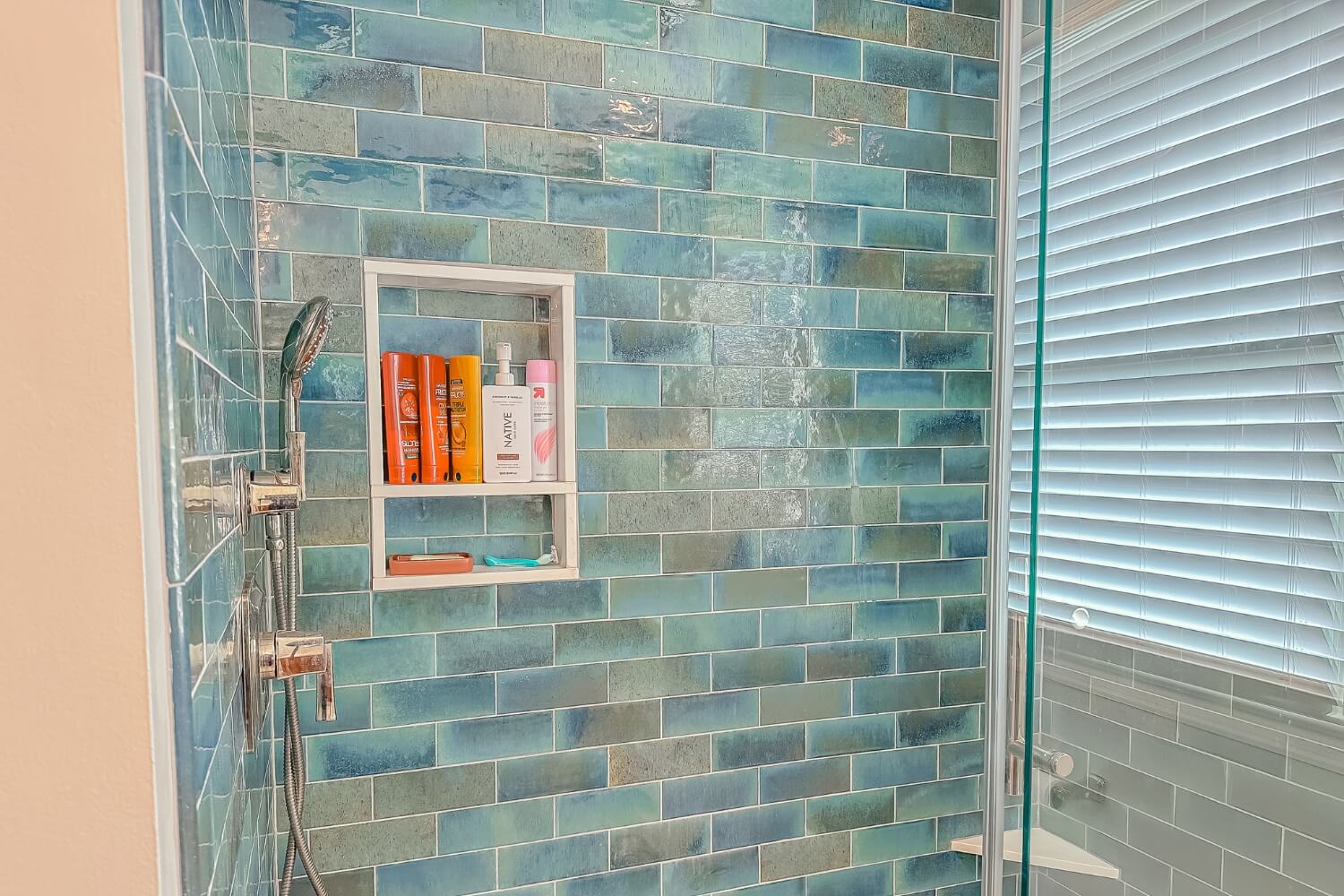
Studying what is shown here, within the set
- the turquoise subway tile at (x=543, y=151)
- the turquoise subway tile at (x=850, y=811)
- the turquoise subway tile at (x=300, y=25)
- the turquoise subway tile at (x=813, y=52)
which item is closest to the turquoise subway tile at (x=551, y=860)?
the turquoise subway tile at (x=850, y=811)

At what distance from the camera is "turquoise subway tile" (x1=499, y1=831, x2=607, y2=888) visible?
166cm

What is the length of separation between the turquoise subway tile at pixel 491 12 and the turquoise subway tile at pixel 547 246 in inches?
14.6

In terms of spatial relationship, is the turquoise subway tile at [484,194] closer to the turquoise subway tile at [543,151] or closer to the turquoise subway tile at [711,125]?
the turquoise subway tile at [543,151]

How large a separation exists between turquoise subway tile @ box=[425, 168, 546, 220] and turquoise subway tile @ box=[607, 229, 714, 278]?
0.16 meters

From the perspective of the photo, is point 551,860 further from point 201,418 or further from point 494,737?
point 201,418

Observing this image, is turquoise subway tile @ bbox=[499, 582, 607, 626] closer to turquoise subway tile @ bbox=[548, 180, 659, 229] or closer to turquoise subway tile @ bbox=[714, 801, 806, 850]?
turquoise subway tile @ bbox=[714, 801, 806, 850]

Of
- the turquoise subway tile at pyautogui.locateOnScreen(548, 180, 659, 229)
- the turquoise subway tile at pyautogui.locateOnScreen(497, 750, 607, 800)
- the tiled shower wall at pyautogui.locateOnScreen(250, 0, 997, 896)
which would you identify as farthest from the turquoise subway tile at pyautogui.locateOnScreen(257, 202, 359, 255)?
the turquoise subway tile at pyautogui.locateOnScreen(497, 750, 607, 800)

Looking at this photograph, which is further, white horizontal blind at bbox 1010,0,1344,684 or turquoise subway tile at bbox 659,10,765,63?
turquoise subway tile at bbox 659,10,765,63

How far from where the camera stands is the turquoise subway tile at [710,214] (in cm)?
173

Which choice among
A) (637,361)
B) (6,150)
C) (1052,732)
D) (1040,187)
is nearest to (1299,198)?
(1040,187)

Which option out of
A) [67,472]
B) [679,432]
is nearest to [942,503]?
[679,432]

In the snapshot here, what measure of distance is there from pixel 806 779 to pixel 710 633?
0.41 meters

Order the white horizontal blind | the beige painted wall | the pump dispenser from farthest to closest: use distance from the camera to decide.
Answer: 1. the pump dispenser
2. the white horizontal blind
3. the beige painted wall

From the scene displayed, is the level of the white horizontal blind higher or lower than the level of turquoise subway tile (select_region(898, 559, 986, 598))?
higher
